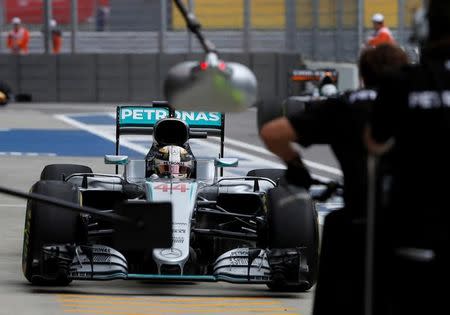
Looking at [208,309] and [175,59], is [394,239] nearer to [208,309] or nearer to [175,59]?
[208,309]

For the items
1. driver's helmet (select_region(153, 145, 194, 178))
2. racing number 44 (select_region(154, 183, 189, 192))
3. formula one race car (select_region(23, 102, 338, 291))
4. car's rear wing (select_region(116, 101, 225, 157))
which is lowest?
formula one race car (select_region(23, 102, 338, 291))

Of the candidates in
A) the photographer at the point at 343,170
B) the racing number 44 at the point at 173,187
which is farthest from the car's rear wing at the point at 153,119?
the photographer at the point at 343,170

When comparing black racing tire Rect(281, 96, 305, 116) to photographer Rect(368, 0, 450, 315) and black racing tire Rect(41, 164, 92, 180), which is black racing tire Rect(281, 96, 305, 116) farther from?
black racing tire Rect(41, 164, 92, 180)

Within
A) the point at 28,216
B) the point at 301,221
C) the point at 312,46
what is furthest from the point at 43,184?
the point at 312,46

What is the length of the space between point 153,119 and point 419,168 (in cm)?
736

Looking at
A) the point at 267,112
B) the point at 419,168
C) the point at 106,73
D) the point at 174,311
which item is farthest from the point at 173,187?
the point at 106,73

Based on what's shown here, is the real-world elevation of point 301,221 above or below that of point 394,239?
below

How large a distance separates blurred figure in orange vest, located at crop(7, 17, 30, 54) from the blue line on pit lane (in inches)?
343

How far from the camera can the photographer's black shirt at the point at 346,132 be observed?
500 centimetres

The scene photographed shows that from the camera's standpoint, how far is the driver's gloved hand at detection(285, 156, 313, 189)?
17.4ft

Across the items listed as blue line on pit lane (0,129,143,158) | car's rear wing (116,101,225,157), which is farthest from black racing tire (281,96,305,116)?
blue line on pit lane (0,129,143,158)

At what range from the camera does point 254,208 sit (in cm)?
1110

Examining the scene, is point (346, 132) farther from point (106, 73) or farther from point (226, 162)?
point (106, 73)

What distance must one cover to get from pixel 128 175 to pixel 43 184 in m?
1.02
